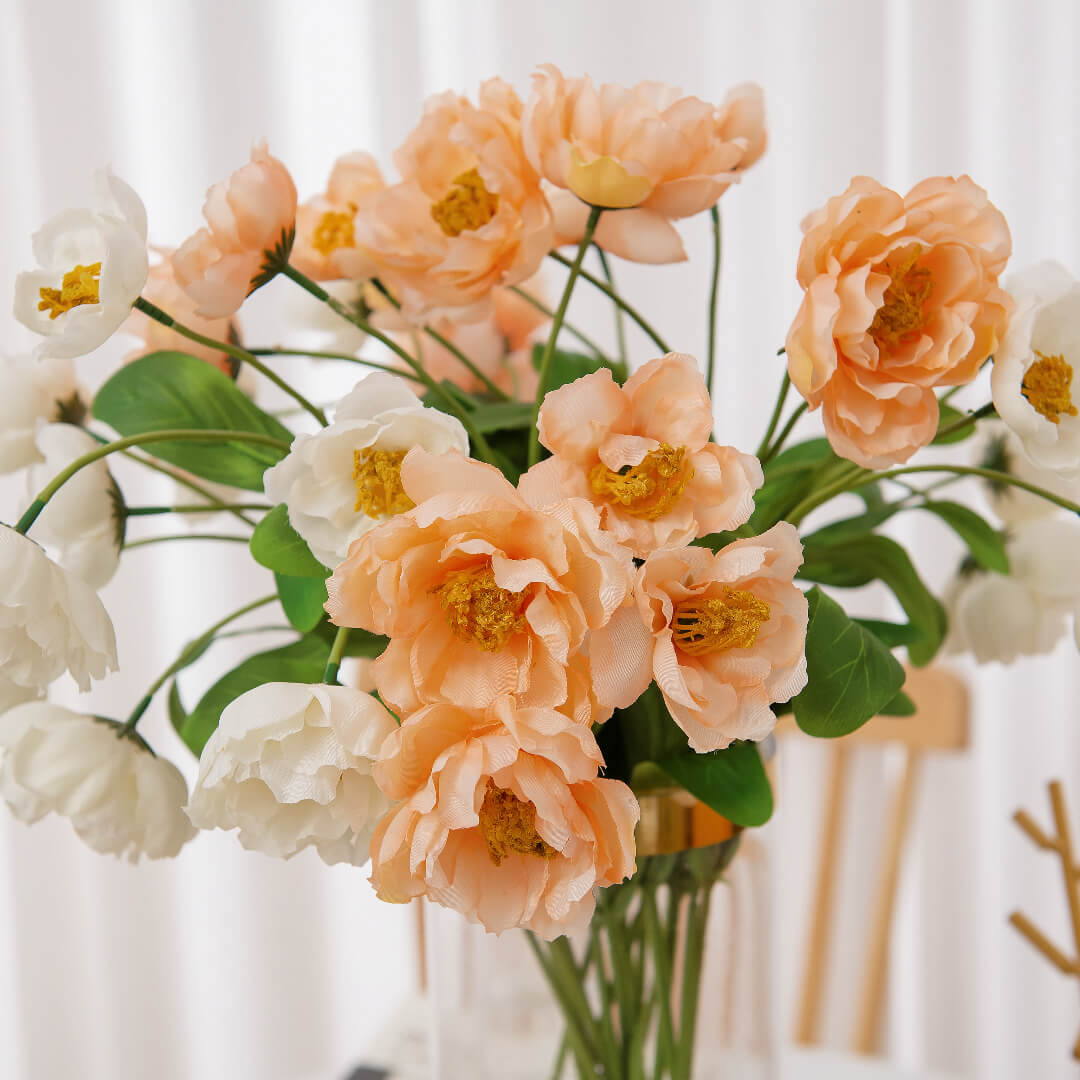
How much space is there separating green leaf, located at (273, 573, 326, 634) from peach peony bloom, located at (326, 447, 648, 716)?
0.10 meters

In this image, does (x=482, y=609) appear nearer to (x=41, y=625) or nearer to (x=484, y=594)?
(x=484, y=594)

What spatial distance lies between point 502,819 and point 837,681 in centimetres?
14

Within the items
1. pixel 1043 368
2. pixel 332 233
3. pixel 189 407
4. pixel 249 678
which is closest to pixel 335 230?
pixel 332 233

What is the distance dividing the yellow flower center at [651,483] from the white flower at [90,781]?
0.23 meters

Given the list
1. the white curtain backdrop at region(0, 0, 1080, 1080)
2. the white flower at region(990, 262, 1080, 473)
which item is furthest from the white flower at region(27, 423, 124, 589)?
the white curtain backdrop at region(0, 0, 1080, 1080)

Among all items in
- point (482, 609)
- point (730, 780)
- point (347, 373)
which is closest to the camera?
point (482, 609)

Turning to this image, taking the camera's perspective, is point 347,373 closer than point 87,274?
No

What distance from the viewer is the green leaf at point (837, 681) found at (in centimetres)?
43

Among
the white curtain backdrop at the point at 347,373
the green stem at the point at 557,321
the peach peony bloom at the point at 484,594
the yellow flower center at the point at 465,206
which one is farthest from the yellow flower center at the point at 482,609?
the white curtain backdrop at the point at 347,373

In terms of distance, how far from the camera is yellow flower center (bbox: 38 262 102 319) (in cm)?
44

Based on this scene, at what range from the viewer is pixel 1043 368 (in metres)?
0.45

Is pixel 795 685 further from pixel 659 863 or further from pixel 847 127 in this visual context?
pixel 847 127

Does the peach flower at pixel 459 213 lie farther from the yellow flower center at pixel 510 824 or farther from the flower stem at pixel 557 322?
the yellow flower center at pixel 510 824

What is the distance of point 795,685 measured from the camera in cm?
37
